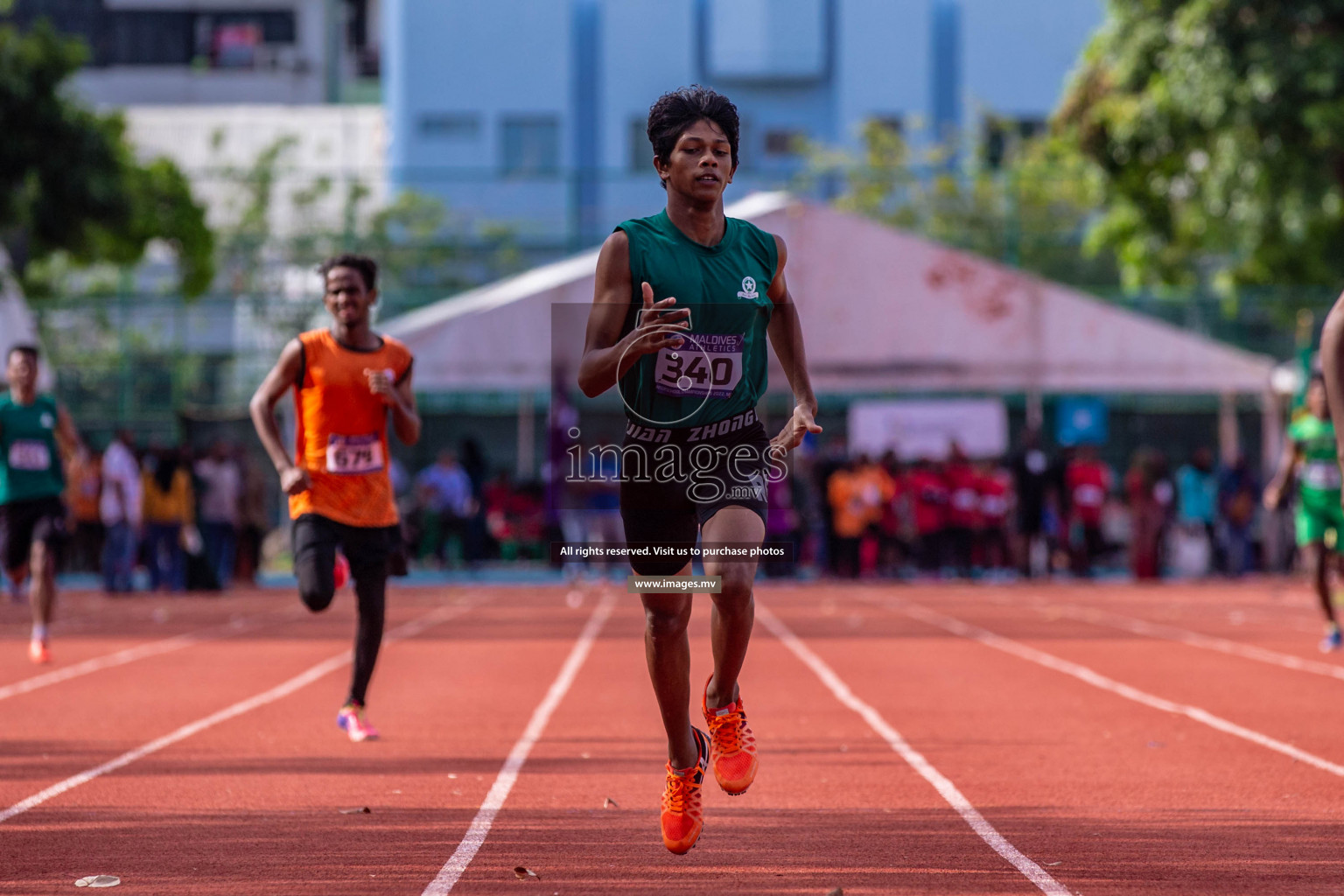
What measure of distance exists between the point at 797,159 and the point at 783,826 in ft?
150

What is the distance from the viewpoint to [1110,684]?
10867mm

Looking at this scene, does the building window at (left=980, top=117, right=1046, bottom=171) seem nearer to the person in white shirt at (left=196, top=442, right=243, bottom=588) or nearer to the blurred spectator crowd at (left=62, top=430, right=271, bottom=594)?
the blurred spectator crowd at (left=62, top=430, right=271, bottom=594)

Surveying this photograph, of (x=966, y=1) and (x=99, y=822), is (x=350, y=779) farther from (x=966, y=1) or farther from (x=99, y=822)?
(x=966, y=1)

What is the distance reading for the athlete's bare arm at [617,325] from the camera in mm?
4758

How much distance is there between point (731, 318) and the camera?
199 inches

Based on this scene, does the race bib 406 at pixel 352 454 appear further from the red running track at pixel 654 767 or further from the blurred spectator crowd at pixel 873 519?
the blurred spectator crowd at pixel 873 519

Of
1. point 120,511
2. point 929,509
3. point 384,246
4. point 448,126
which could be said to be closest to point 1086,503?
point 929,509

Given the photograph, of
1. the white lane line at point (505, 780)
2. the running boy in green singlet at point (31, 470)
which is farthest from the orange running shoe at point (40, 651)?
the white lane line at point (505, 780)

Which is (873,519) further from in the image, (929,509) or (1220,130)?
(1220,130)

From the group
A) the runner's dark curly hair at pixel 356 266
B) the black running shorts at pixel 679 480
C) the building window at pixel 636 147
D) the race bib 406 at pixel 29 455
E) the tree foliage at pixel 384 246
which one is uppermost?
the building window at pixel 636 147

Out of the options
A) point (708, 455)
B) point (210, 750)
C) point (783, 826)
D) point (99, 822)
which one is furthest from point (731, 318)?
point (210, 750)

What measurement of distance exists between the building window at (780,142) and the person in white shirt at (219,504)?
30.6m

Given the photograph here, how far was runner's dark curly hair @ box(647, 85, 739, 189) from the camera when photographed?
16.7ft

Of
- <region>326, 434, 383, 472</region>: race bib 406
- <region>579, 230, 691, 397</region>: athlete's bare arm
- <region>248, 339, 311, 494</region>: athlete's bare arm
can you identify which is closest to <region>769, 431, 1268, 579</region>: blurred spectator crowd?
<region>326, 434, 383, 472</region>: race bib 406
